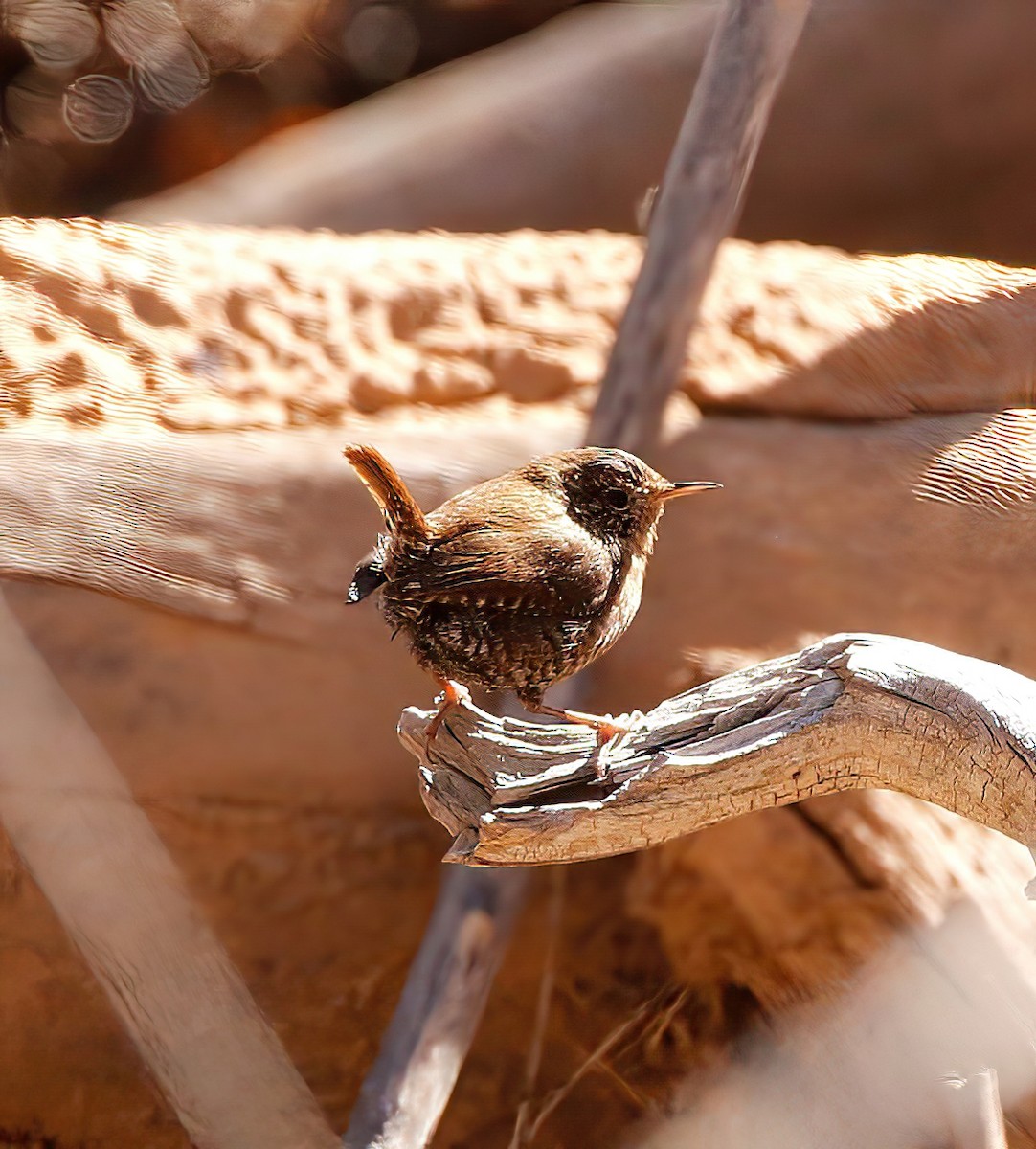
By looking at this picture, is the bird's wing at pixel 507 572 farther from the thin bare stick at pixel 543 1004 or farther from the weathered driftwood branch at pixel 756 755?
the thin bare stick at pixel 543 1004

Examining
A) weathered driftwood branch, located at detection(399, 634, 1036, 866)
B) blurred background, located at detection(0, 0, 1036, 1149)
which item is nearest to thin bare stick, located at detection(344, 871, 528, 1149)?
blurred background, located at detection(0, 0, 1036, 1149)

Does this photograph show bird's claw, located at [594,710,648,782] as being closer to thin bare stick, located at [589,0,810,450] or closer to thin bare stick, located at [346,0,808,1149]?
thin bare stick, located at [346,0,808,1149]

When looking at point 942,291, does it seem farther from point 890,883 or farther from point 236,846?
point 236,846

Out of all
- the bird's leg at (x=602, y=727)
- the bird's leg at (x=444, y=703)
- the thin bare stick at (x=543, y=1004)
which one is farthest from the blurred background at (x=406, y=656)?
the bird's leg at (x=602, y=727)

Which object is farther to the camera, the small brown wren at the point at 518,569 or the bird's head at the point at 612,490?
the bird's head at the point at 612,490

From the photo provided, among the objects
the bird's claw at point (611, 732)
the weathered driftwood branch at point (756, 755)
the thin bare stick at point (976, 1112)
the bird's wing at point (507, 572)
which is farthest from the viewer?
the thin bare stick at point (976, 1112)

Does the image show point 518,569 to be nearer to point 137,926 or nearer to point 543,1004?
point 137,926

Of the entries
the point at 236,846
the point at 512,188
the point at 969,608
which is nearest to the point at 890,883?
the point at 969,608
